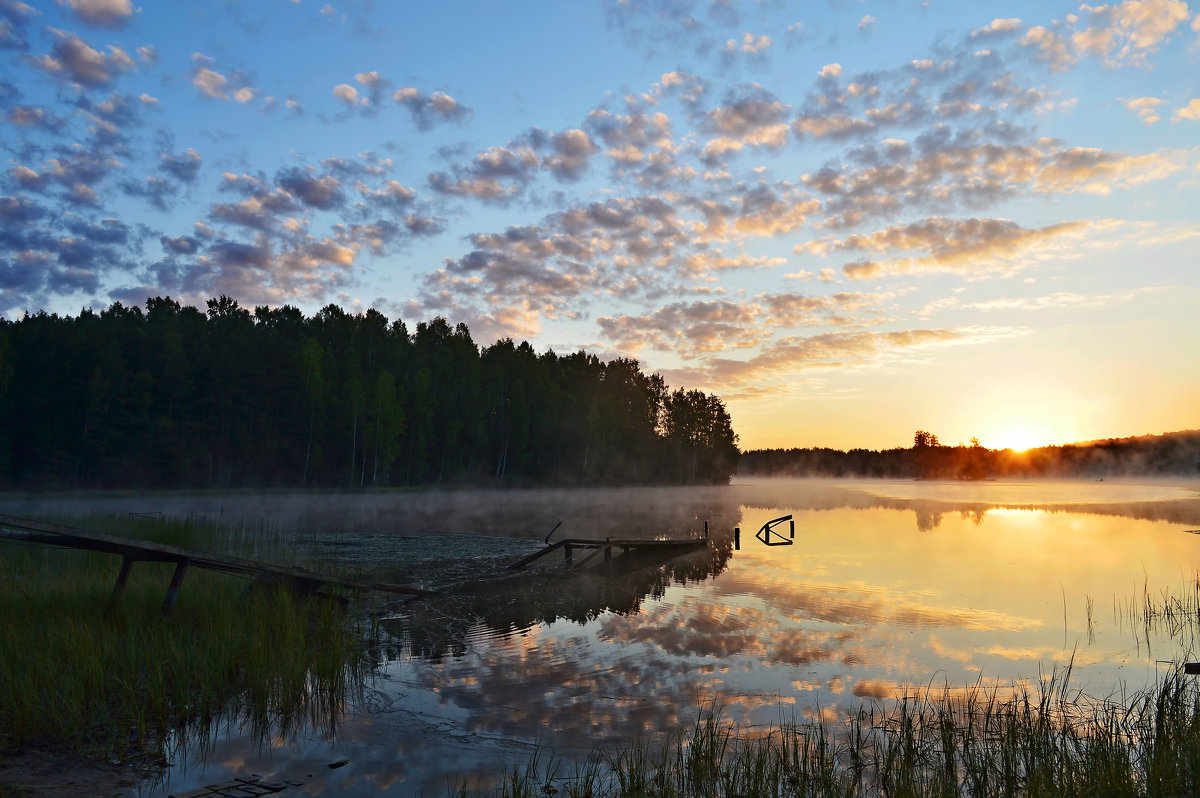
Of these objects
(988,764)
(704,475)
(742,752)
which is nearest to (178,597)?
(742,752)

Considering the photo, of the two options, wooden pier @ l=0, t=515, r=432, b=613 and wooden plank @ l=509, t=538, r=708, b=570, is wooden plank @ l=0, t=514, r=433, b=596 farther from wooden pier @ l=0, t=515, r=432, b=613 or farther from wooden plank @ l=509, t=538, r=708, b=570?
wooden plank @ l=509, t=538, r=708, b=570

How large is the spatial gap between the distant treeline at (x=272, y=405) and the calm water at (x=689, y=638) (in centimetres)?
4232

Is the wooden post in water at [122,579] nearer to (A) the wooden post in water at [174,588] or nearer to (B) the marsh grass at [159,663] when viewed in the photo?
(B) the marsh grass at [159,663]

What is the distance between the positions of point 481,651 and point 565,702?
3446mm

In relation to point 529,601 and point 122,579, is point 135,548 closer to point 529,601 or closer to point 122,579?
point 122,579

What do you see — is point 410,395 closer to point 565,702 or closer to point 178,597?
point 178,597

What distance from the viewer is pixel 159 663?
961cm

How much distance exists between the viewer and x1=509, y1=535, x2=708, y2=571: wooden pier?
2491cm

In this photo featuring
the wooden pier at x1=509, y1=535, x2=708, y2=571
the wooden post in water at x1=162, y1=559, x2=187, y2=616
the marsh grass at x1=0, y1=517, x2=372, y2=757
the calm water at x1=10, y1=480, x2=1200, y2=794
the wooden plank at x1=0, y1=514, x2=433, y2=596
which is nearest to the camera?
the marsh grass at x1=0, y1=517, x2=372, y2=757

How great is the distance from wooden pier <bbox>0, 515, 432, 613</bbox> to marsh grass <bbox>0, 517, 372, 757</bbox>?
382 mm

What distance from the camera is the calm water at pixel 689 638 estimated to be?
8781 millimetres

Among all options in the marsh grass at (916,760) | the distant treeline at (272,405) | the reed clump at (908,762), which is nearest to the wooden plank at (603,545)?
the marsh grass at (916,760)

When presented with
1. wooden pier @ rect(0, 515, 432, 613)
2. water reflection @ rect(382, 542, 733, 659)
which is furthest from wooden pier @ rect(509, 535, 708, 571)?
wooden pier @ rect(0, 515, 432, 613)

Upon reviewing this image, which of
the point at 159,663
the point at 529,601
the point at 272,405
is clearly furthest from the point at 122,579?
the point at 272,405
